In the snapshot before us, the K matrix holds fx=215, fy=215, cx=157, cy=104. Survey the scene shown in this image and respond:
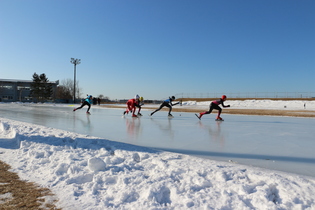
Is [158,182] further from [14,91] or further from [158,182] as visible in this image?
[14,91]

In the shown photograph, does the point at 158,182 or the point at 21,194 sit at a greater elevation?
the point at 158,182

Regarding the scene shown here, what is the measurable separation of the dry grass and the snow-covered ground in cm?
11

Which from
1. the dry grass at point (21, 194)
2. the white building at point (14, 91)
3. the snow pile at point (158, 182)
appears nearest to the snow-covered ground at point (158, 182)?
the snow pile at point (158, 182)

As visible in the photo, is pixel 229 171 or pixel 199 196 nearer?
pixel 199 196

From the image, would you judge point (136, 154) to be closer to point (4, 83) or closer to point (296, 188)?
point (296, 188)

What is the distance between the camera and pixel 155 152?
3.65 metres

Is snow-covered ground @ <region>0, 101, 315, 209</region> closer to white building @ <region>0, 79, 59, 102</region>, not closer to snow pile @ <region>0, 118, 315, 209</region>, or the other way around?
snow pile @ <region>0, 118, 315, 209</region>

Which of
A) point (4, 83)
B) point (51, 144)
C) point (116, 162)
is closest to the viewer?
point (116, 162)

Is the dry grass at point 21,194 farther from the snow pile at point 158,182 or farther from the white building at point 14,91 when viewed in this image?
the white building at point 14,91

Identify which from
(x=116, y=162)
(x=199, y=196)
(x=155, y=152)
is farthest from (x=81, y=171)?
(x=199, y=196)

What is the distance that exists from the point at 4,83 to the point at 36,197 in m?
72.0

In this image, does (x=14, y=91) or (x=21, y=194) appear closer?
(x=21, y=194)

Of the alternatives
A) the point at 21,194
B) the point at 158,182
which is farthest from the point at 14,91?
the point at 158,182

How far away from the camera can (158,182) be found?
238 centimetres
